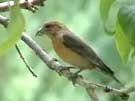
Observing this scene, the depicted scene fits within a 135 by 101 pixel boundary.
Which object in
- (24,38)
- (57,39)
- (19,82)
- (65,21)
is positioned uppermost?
(24,38)

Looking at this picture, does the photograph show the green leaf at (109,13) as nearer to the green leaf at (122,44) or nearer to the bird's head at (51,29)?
the green leaf at (122,44)

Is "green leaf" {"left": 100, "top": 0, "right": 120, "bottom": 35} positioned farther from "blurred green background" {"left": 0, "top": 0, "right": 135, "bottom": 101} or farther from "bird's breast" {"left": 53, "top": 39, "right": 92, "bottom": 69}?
"bird's breast" {"left": 53, "top": 39, "right": 92, "bottom": 69}

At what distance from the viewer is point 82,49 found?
2.78 metres

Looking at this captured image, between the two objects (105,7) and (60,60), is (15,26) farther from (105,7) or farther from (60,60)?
(60,60)

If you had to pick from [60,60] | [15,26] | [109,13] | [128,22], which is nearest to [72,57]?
[60,60]

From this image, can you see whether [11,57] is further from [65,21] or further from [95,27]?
[95,27]

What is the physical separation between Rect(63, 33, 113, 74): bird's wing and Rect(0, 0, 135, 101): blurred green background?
0.18 feet

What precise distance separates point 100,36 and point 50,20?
0.82 m

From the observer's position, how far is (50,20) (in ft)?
10.1

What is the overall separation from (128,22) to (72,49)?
6.79 feet

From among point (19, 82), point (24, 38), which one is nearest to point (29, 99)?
point (19, 82)

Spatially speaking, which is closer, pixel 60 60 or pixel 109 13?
pixel 109 13

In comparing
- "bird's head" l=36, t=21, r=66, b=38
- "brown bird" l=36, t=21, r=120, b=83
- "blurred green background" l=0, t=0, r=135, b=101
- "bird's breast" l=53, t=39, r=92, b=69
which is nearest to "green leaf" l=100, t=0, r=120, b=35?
"blurred green background" l=0, t=0, r=135, b=101

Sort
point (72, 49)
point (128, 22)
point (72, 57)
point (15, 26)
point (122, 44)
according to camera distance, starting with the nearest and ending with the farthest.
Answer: point (15, 26) < point (128, 22) < point (122, 44) < point (72, 57) < point (72, 49)
